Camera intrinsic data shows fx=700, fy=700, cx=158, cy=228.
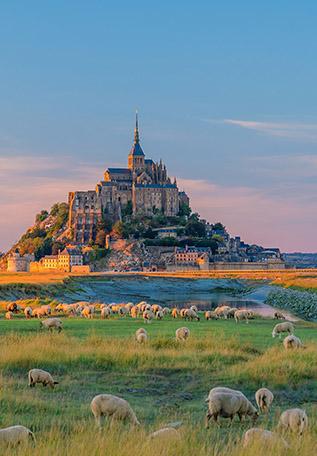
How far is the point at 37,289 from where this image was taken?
6181 cm

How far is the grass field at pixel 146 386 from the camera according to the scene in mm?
8875

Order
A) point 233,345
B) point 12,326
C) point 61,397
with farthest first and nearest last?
point 12,326 → point 233,345 → point 61,397

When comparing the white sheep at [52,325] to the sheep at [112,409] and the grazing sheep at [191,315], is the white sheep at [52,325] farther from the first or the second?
the sheep at [112,409]

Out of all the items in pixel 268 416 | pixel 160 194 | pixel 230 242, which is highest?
pixel 160 194

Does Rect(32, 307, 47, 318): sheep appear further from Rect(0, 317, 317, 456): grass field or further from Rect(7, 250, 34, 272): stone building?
Rect(7, 250, 34, 272): stone building

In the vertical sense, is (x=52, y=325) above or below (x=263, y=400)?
above

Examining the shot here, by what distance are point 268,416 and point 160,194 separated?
164 meters

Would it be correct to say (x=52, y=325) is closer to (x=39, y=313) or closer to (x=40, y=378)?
(x=39, y=313)

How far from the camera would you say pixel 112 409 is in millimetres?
11086

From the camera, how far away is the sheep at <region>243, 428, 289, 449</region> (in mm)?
8687

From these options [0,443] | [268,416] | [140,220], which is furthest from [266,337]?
[140,220]

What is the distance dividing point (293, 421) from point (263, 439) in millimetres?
1638

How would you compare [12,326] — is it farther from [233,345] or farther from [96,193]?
[96,193]

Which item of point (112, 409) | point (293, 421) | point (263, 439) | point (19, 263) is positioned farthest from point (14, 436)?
point (19, 263)
